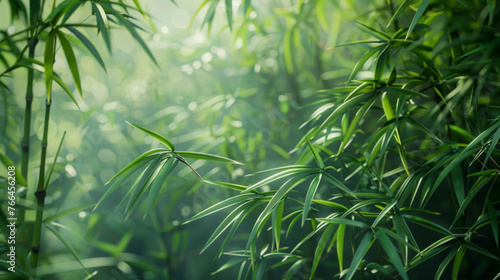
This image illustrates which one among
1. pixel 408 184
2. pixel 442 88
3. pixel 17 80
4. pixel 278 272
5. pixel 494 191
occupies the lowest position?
pixel 278 272

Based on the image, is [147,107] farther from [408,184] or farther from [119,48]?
[408,184]

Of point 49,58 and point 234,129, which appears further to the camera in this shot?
point 234,129

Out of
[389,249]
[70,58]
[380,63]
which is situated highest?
[70,58]

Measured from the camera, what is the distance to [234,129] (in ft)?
3.81

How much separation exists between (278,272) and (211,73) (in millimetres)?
769

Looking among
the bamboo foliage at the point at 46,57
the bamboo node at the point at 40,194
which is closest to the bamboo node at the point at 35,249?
the bamboo foliage at the point at 46,57

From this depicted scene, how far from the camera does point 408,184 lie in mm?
828

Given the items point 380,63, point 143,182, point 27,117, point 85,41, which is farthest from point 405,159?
point 27,117

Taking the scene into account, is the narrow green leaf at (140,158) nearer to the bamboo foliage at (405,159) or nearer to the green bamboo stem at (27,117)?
the bamboo foliage at (405,159)

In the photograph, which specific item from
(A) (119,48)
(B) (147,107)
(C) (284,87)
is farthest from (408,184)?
(A) (119,48)

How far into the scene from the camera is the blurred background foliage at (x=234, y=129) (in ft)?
3.15

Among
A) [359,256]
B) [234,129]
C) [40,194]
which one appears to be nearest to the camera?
[359,256]

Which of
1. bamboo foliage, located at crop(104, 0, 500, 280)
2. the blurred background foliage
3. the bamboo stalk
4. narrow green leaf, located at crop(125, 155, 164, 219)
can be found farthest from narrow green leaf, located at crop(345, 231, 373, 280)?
the bamboo stalk

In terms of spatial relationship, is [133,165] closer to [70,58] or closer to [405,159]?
[70,58]
